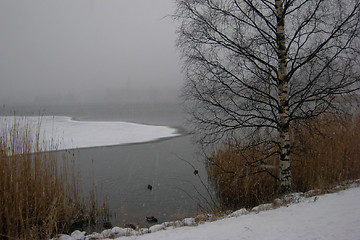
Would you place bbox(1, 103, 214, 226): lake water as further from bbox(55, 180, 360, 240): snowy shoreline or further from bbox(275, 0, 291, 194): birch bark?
bbox(55, 180, 360, 240): snowy shoreline

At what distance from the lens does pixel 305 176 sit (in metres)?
7.08

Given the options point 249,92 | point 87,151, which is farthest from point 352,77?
point 87,151

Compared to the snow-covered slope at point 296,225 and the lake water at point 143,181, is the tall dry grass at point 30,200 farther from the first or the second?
the snow-covered slope at point 296,225

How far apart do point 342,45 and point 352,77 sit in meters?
0.65

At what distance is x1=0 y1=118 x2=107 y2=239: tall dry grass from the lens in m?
4.57

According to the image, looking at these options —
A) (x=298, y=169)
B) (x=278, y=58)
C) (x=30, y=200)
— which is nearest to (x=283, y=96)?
(x=278, y=58)

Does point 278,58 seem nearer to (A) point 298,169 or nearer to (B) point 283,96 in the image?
(B) point 283,96

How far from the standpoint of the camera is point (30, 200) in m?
5.08

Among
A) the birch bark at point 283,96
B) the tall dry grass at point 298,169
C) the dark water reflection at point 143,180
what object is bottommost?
the dark water reflection at point 143,180

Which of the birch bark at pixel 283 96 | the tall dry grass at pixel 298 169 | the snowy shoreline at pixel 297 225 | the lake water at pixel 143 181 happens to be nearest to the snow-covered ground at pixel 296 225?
the snowy shoreline at pixel 297 225

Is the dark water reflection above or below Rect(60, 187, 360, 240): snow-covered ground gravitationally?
below

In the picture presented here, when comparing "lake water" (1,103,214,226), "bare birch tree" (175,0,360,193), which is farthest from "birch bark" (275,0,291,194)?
"lake water" (1,103,214,226)

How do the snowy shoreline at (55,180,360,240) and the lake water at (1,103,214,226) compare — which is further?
the lake water at (1,103,214,226)

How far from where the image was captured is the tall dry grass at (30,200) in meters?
4.57
